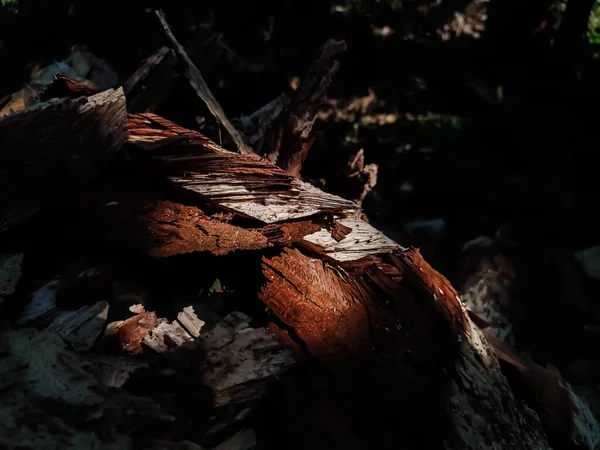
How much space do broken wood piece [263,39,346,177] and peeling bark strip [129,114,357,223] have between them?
635 mm

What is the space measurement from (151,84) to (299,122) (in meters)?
0.74

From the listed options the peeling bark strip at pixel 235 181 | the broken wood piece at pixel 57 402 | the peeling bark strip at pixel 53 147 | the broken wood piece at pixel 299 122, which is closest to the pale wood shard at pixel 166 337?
the broken wood piece at pixel 57 402

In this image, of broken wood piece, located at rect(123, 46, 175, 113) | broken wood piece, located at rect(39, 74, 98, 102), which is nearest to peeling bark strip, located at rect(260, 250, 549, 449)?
broken wood piece, located at rect(39, 74, 98, 102)

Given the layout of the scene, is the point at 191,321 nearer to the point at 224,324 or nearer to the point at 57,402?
the point at 224,324

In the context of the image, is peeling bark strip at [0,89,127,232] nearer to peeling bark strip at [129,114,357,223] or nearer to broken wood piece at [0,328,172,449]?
peeling bark strip at [129,114,357,223]

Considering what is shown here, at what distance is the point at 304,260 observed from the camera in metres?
1.73

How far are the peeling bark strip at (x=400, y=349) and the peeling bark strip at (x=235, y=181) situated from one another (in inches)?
7.0

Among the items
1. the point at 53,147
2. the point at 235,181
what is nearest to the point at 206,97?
the point at 235,181

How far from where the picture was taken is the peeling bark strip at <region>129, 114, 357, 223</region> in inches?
69.4

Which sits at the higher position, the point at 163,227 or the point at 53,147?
the point at 53,147

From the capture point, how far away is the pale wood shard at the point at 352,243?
178 cm

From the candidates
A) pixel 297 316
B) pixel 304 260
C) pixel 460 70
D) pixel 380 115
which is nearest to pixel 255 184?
pixel 304 260

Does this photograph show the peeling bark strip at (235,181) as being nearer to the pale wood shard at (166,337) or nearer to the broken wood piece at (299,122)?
the pale wood shard at (166,337)

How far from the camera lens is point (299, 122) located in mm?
2637
